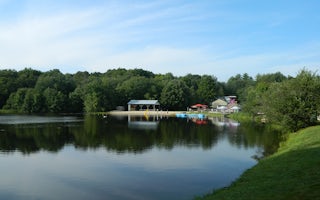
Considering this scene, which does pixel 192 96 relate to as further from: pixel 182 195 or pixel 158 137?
pixel 182 195

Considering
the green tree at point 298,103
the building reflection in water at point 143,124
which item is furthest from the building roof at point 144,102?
the green tree at point 298,103

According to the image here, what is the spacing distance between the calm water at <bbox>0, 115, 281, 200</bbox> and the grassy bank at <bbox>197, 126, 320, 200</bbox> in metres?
1.75

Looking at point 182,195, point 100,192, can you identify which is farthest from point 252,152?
point 100,192

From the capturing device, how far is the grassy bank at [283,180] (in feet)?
42.4

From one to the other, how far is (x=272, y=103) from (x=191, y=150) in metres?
14.3

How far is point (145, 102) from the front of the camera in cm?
9738

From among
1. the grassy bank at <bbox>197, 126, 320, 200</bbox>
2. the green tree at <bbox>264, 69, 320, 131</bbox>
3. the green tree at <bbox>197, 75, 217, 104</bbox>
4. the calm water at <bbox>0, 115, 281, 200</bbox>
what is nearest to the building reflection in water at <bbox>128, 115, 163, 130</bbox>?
the calm water at <bbox>0, 115, 281, 200</bbox>

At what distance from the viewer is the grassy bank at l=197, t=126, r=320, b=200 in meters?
12.9

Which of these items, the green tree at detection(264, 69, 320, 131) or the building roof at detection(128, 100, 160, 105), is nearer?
the green tree at detection(264, 69, 320, 131)

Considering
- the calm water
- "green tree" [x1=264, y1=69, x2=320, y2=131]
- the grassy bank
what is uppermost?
"green tree" [x1=264, y1=69, x2=320, y2=131]

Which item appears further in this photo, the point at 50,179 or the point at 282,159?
the point at 282,159

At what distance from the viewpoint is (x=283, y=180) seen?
607 inches

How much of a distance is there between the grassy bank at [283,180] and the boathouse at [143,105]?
76.0 meters

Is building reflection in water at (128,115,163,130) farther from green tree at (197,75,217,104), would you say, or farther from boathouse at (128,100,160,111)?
green tree at (197,75,217,104)
